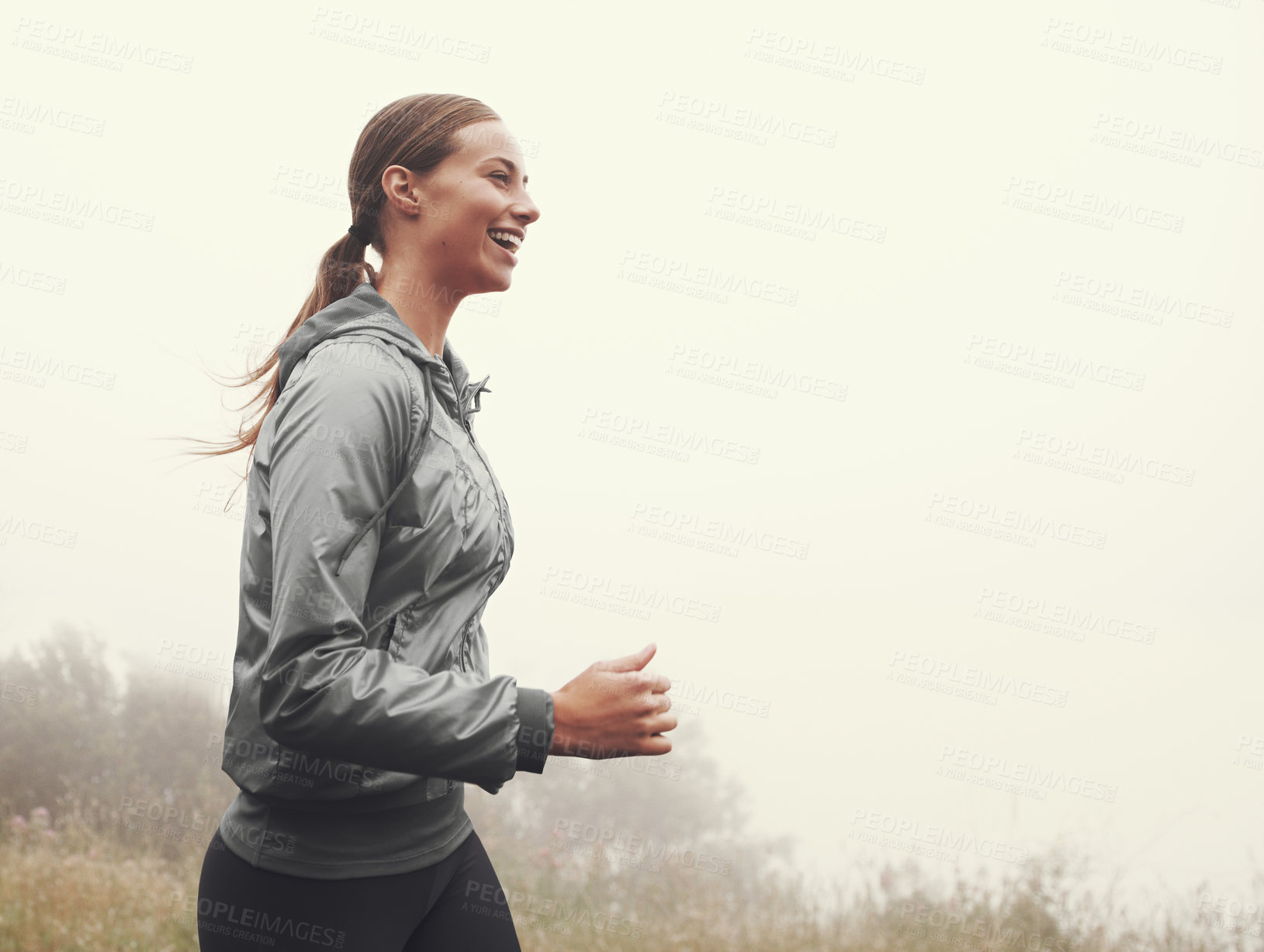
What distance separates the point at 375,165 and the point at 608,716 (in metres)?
1.08

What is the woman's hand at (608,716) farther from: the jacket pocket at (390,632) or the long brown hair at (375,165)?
the long brown hair at (375,165)

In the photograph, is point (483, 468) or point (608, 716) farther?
point (483, 468)

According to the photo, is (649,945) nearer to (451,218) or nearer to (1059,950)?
(1059,950)

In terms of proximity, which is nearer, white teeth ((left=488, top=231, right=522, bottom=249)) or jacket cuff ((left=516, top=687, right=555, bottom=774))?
jacket cuff ((left=516, top=687, right=555, bottom=774))

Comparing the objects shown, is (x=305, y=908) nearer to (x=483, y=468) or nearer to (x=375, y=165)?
(x=483, y=468)

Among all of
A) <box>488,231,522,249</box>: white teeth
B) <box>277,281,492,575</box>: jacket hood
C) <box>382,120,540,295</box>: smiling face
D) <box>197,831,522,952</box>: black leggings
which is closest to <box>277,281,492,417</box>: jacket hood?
<box>277,281,492,575</box>: jacket hood

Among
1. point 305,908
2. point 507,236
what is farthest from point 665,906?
point 507,236

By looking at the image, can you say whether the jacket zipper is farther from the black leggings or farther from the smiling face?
the black leggings

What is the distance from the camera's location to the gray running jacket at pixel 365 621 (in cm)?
121

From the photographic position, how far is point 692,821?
4.21 meters

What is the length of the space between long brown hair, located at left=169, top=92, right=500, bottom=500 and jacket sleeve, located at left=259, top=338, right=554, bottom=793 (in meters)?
0.41

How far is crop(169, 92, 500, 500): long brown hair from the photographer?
1.72 metres

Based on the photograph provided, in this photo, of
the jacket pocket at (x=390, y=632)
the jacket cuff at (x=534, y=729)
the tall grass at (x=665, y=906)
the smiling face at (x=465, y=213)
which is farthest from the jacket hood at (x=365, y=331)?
the tall grass at (x=665, y=906)

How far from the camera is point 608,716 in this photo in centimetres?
132
